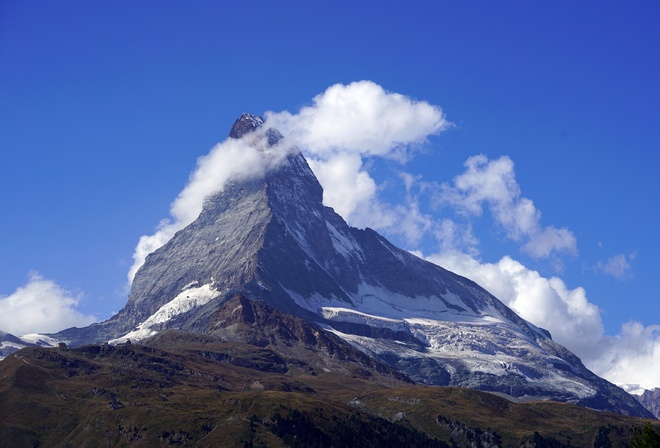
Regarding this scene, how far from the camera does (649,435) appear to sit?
183000 mm
